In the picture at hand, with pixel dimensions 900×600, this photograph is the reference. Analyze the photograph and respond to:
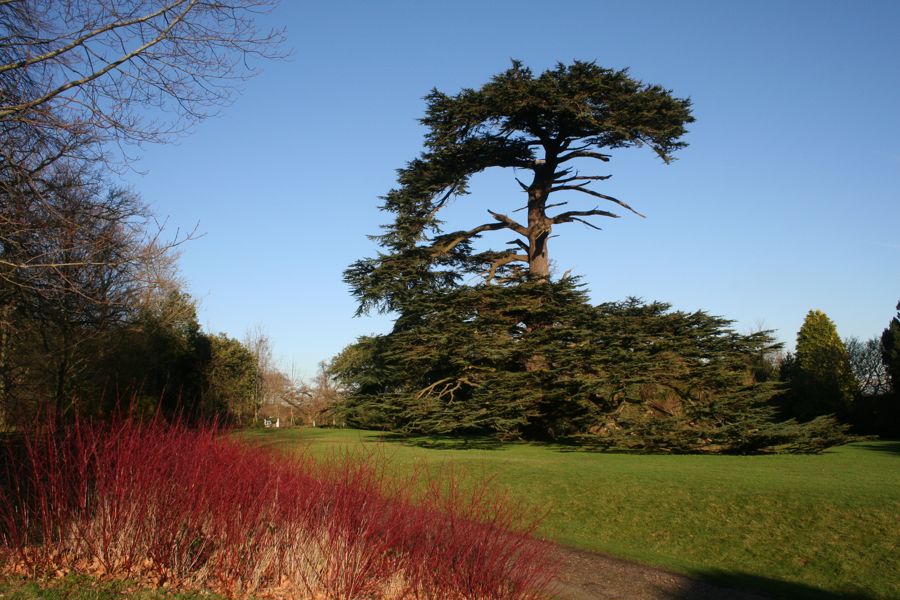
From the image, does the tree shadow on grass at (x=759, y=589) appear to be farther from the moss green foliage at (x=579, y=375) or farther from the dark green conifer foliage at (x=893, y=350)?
the dark green conifer foliage at (x=893, y=350)

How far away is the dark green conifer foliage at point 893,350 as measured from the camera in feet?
103

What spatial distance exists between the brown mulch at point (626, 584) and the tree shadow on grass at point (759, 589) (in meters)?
0.01

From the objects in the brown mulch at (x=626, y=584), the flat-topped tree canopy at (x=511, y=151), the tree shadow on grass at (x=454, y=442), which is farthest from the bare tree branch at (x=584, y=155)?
the brown mulch at (x=626, y=584)

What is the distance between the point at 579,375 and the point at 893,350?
18.7 meters

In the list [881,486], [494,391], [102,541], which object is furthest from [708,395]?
[102,541]

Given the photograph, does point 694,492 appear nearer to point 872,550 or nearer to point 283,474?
point 872,550

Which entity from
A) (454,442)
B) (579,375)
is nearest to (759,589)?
(579,375)

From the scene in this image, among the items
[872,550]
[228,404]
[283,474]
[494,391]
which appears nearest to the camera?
[283,474]

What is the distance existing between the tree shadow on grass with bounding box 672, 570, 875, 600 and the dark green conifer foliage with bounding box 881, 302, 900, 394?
2676 cm

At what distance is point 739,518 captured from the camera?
37.0 feet

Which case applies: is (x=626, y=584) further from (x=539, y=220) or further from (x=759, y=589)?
(x=539, y=220)

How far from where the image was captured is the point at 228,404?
119 ft

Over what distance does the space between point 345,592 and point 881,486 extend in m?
10.6

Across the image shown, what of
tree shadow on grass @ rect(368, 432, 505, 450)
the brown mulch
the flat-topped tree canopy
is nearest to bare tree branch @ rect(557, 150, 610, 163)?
the flat-topped tree canopy
